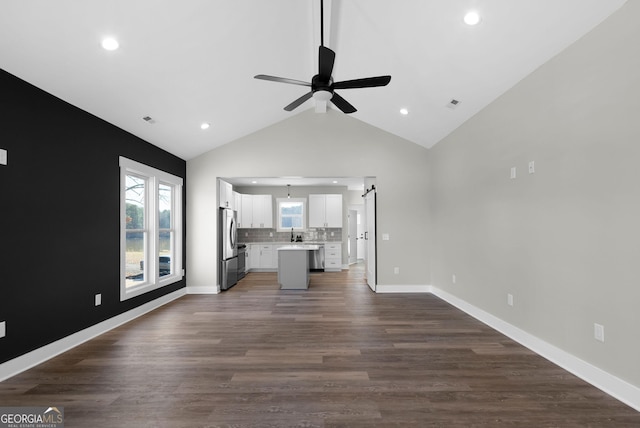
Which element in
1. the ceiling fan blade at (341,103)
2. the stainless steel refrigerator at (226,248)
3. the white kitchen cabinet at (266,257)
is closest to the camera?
the ceiling fan blade at (341,103)

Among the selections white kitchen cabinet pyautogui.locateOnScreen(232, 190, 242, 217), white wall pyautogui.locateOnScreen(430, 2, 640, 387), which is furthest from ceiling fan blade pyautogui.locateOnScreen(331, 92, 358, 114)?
white kitchen cabinet pyautogui.locateOnScreen(232, 190, 242, 217)

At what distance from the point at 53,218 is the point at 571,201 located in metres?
4.86

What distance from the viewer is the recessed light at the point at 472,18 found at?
258 cm

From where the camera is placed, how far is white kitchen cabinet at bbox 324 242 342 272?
8531mm

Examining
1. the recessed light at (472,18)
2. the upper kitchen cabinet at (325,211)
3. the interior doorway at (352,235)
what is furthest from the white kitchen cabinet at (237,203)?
the recessed light at (472,18)

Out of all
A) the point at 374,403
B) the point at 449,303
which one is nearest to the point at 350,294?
the point at 449,303

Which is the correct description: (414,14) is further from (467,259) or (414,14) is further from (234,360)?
(234,360)

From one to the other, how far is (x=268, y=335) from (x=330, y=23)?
3.64m

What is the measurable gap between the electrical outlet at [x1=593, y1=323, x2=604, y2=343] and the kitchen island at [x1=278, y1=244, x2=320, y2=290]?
443 centimetres

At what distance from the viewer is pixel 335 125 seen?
575 cm

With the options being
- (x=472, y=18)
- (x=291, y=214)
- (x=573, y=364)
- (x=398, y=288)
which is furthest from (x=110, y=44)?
(x=291, y=214)

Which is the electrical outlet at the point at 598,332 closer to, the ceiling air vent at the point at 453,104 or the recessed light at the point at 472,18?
the recessed light at the point at 472,18

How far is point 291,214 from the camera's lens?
879 cm

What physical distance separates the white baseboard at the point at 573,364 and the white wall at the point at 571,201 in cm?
6
